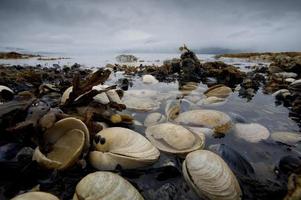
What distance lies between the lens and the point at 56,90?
5.06m

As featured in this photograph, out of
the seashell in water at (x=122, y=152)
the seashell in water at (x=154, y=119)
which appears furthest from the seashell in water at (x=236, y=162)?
the seashell in water at (x=154, y=119)

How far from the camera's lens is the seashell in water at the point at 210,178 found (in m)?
1.85

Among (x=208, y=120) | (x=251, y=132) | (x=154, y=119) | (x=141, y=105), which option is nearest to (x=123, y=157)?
(x=154, y=119)

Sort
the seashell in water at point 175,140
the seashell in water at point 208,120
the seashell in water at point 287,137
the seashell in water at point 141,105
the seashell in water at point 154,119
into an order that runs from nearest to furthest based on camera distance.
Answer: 1. the seashell in water at point 175,140
2. the seashell in water at point 287,137
3. the seashell in water at point 208,120
4. the seashell in water at point 154,119
5. the seashell in water at point 141,105

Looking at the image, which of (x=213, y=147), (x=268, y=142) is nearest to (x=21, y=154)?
(x=213, y=147)

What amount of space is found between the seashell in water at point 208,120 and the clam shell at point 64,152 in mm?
1559

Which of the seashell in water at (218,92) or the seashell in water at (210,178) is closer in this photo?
the seashell in water at (210,178)

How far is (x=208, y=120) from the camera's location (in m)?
3.38

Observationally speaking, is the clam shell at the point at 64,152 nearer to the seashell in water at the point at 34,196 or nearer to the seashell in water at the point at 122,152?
the seashell in water at the point at 122,152

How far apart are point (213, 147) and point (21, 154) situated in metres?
1.79

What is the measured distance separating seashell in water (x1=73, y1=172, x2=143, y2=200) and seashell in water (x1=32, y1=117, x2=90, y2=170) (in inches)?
16.2

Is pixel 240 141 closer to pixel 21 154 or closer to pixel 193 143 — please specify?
pixel 193 143

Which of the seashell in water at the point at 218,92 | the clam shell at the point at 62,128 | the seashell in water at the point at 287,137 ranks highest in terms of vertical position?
the clam shell at the point at 62,128

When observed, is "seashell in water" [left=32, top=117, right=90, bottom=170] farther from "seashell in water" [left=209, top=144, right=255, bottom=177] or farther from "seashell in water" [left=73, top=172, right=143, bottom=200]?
"seashell in water" [left=209, top=144, right=255, bottom=177]
